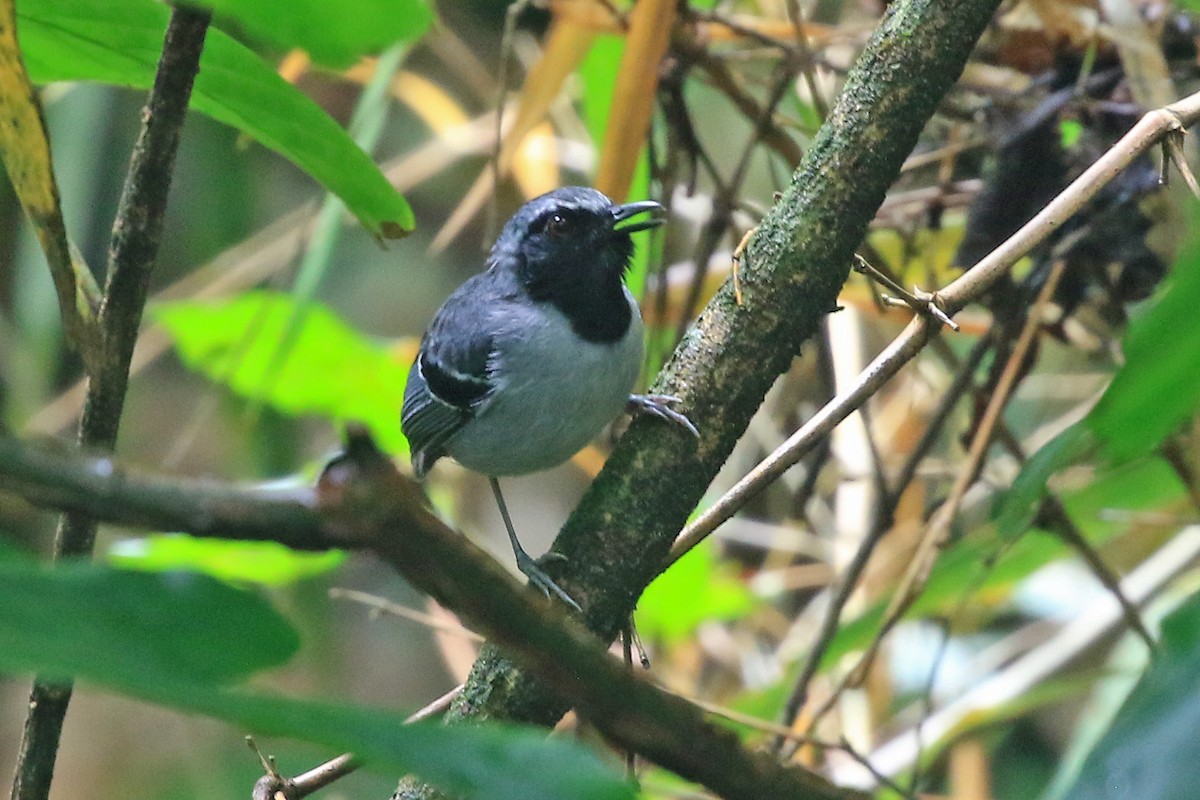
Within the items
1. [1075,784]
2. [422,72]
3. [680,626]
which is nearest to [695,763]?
[1075,784]

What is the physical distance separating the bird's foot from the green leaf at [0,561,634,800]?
0.90 m

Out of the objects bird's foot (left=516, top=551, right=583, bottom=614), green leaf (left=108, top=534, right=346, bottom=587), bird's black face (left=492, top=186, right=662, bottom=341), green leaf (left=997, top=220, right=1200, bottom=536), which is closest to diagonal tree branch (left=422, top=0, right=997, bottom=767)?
bird's foot (left=516, top=551, right=583, bottom=614)

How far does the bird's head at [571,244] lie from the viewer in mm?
2275

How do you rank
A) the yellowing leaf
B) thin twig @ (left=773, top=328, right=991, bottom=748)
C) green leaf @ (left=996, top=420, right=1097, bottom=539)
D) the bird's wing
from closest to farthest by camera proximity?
green leaf @ (left=996, top=420, right=1097, bottom=539)
the yellowing leaf
thin twig @ (left=773, top=328, right=991, bottom=748)
the bird's wing

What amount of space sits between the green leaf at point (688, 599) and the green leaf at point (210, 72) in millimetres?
1681

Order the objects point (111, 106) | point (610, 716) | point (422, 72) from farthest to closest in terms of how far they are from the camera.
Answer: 1. point (422, 72)
2. point (111, 106)
3. point (610, 716)

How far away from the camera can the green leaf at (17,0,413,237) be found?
1304 mm

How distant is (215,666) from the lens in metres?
0.47

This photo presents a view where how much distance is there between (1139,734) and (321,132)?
1.14 meters

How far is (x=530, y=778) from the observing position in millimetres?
429

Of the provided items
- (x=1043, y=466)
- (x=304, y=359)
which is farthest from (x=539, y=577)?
(x=304, y=359)

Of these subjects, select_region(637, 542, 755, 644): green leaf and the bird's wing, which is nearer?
the bird's wing

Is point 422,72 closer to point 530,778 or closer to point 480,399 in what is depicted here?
point 480,399

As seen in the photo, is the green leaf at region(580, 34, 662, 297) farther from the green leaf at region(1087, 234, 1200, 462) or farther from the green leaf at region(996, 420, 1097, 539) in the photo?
the green leaf at region(1087, 234, 1200, 462)
